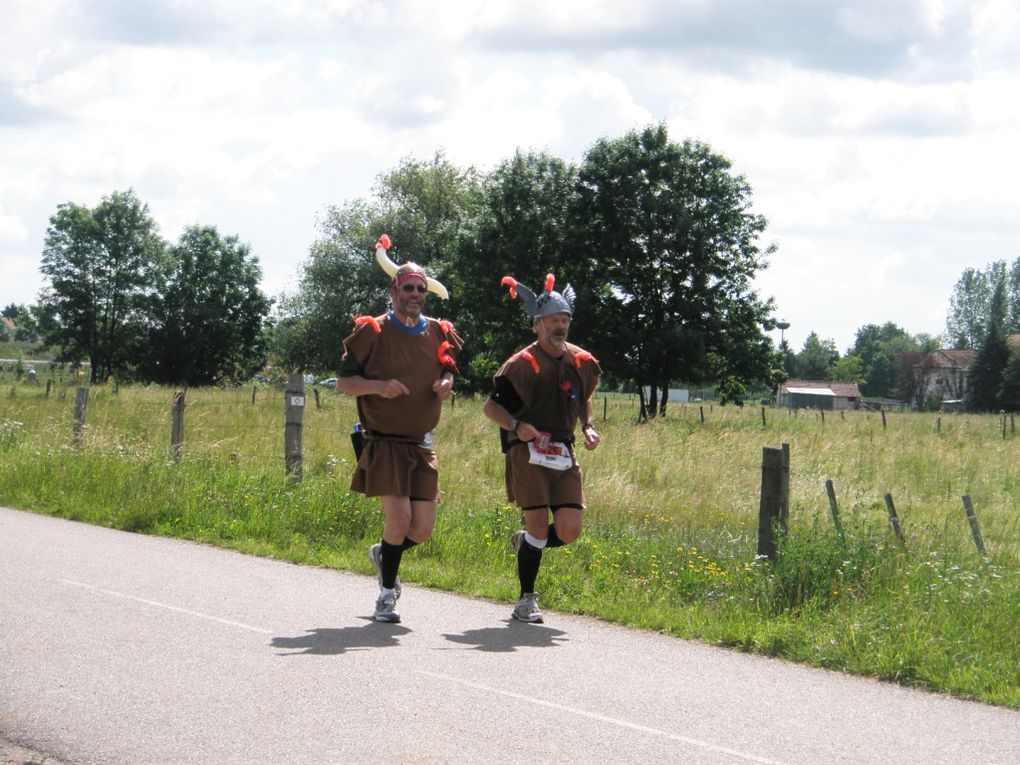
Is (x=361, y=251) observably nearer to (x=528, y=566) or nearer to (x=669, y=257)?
(x=669, y=257)

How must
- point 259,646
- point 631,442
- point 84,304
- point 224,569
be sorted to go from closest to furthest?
point 259,646
point 224,569
point 631,442
point 84,304

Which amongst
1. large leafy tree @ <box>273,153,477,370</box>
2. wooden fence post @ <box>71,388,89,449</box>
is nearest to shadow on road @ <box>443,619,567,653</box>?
wooden fence post @ <box>71,388,89,449</box>

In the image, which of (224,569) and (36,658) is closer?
(36,658)

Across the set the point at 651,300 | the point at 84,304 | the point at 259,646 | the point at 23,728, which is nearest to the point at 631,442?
the point at 259,646

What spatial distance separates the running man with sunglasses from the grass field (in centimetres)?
119

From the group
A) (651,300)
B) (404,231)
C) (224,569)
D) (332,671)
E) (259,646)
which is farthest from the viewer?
(404,231)

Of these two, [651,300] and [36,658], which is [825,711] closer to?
[36,658]

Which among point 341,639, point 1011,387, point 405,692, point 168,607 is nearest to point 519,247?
point 168,607

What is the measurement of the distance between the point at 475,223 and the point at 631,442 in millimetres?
24439

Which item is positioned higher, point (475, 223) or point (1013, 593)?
point (475, 223)

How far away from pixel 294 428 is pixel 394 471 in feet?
18.3

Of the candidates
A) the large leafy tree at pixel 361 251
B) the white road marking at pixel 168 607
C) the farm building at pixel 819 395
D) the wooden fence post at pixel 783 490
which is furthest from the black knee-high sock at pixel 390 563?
the farm building at pixel 819 395

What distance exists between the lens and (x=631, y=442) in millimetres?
21000

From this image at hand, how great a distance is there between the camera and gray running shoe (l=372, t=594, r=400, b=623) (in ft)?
24.7
